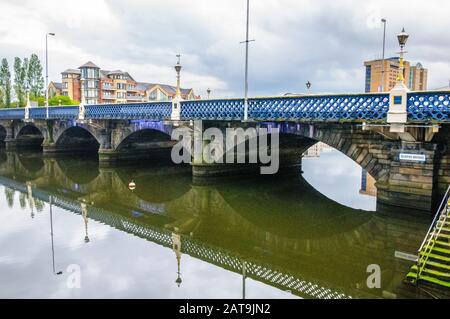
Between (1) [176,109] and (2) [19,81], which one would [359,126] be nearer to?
(1) [176,109]

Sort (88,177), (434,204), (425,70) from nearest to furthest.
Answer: (434,204) < (88,177) < (425,70)

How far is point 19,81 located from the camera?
78750mm

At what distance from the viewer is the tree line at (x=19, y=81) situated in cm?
7831

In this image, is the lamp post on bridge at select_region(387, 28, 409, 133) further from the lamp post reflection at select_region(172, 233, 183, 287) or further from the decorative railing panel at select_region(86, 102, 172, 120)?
the decorative railing panel at select_region(86, 102, 172, 120)

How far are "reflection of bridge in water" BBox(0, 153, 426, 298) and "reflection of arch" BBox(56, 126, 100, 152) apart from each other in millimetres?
14106

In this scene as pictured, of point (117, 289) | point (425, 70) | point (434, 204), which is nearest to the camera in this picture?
point (117, 289)

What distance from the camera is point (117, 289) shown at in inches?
414

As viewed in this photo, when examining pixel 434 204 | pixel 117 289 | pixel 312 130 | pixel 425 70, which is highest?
pixel 425 70

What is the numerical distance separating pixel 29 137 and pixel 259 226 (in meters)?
46.2

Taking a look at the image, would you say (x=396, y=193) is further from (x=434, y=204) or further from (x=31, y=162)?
(x=31, y=162)

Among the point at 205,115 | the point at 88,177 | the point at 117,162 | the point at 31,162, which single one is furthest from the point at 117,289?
the point at 31,162

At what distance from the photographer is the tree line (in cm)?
7831
